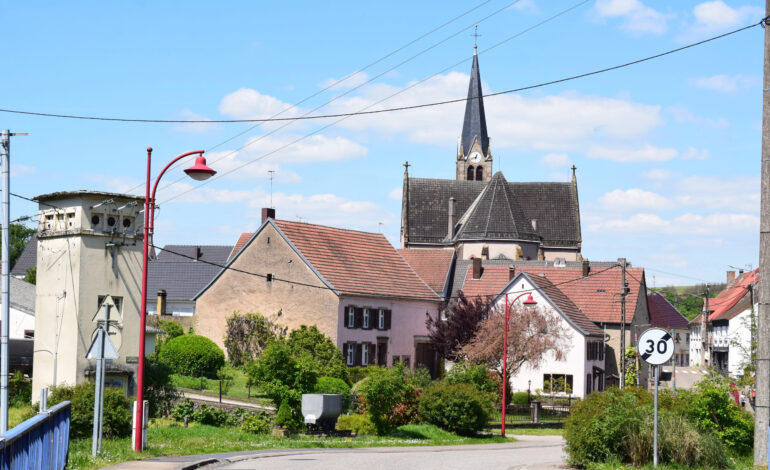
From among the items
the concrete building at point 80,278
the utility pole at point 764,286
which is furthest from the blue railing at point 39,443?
the concrete building at point 80,278

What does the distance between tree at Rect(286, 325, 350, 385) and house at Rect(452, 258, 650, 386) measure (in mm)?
15653

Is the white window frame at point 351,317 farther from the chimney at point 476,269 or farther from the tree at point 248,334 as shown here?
the chimney at point 476,269

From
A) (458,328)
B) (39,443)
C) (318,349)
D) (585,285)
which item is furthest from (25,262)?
(39,443)

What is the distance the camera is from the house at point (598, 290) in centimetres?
6322

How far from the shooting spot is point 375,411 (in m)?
31.3

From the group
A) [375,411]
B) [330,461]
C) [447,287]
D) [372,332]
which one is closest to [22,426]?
[330,461]

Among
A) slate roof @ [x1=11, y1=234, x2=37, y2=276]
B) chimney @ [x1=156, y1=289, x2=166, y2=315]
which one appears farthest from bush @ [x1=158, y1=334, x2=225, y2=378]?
slate roof @ [x1=11, y1=234, x2=37, y2=276]

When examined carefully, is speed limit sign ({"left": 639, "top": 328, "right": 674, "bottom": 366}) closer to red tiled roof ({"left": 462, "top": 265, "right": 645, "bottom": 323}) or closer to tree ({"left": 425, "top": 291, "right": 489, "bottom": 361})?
tree ({"left": 425, "top": 291, "right": 489, "bottom": 361})

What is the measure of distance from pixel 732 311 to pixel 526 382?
43.2 metres

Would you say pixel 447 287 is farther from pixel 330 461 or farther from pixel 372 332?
pixel 330 461

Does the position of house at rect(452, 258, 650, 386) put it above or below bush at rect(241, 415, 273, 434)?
above

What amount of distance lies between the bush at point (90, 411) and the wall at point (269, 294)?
103ft

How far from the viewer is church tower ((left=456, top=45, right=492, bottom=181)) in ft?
365

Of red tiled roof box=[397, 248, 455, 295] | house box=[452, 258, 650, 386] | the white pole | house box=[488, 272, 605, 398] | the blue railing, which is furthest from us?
red tiled roof box=[397, 248, 455, 295]
